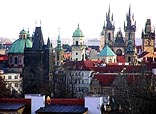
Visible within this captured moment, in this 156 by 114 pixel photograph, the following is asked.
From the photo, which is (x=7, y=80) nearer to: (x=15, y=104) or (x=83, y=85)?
(x=83, y=85)

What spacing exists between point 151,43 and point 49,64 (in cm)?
4233

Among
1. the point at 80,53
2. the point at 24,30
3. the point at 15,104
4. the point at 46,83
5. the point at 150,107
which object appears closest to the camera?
the point at 150,107

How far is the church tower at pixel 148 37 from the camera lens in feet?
345

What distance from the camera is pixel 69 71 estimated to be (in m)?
78.4

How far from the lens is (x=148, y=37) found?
346 feet

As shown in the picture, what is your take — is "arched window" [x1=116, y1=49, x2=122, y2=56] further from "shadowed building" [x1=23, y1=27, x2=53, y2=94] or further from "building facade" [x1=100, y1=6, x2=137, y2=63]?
"shadowed building" [x1=23, y1=27, x2=53, y2=94]

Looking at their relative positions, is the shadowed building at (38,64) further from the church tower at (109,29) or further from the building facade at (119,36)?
the church tower at (109,29)

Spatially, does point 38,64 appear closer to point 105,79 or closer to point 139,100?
point 105,79

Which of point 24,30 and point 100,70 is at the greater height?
point 24,30

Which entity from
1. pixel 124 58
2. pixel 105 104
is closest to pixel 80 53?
pixel 124 58

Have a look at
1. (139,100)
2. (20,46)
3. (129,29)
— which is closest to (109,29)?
(129,29)

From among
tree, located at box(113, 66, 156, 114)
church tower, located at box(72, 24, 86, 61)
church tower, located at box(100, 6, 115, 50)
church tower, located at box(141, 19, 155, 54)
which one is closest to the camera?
tree, located at box(113, 66, 156, 114)

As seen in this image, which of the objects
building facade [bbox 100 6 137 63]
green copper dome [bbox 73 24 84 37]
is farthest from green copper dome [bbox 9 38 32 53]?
building facade [bbox 100 6 137 63]

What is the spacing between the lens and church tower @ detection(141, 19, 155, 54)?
105081 millimetres
